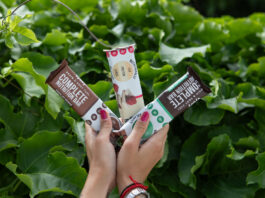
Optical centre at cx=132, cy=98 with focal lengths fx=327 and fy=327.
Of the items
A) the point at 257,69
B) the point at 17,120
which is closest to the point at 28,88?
the point at 17,120

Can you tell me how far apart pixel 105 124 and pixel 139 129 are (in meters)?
0.08

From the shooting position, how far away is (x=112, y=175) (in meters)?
0.74

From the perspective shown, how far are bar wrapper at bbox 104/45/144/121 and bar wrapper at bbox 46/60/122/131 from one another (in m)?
0.06

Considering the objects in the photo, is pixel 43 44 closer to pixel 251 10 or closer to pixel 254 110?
pixel 254 110

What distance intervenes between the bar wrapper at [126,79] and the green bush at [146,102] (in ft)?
0.76

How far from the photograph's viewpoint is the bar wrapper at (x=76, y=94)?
0.73 m

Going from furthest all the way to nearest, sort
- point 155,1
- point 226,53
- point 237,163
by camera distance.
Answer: point 226,53
point 155,1
point 237,163

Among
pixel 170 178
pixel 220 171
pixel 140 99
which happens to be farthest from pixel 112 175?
pixel 220 171

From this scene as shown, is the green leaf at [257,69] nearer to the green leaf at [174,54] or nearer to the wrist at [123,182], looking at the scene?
the green leaf at [174,54]

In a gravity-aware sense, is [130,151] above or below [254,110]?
Answer: above

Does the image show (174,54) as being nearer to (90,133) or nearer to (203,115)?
(203,115)

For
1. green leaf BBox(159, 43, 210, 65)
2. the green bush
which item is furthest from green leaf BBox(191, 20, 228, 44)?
green leaf BBox(159, 43, 210, 65)

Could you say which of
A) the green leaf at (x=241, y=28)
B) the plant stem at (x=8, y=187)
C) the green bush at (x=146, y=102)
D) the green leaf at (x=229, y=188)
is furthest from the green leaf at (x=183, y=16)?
the plant stem at (x=8, y=187)

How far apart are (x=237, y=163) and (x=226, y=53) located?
0.56 metres
